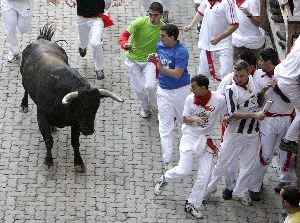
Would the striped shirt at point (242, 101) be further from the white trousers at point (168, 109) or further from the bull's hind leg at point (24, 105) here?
the bull's hind leg at point (24, 105)

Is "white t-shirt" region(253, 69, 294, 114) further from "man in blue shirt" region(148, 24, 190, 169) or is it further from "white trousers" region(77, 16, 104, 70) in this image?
"white trousers" region(77, 16, 104, 70)

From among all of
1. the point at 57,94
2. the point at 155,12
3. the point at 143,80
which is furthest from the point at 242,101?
the point at 143,80

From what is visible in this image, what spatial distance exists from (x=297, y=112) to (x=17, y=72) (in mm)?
5888

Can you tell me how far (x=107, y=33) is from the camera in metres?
18.1

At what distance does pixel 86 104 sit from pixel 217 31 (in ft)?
10.3

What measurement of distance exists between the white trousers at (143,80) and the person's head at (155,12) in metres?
0.75

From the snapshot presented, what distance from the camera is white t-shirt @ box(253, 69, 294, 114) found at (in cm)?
1291

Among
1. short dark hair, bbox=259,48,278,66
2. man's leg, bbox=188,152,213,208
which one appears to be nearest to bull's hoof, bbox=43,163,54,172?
man's leg, bbox=188,152,213,208

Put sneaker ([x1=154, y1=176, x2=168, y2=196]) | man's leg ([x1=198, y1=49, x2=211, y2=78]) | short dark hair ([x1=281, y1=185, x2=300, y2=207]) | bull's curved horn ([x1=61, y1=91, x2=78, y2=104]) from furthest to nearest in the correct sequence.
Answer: man's leg ([x1=198, y1=49, x2=211, y2=78])
sneaker ([x1=154, y1=176, x2=168, y2=196])
bull's curved horn ([x1=61, y1=91, x2=78, y2=104])
short dark hair ([x1=281, y1=185, x2=300, y2=207])

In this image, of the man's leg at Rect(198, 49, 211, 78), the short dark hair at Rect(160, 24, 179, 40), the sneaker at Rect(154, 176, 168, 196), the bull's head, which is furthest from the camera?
the man's leg at Rect(198, 49, 211, 78)

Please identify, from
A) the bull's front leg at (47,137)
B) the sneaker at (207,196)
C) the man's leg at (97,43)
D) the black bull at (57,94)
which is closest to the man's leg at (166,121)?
the black bull at (57,94)

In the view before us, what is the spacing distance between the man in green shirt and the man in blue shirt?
2.76 feet

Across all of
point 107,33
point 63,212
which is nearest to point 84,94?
point 63,212

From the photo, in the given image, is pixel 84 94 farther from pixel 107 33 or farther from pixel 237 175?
pixel 107 33
